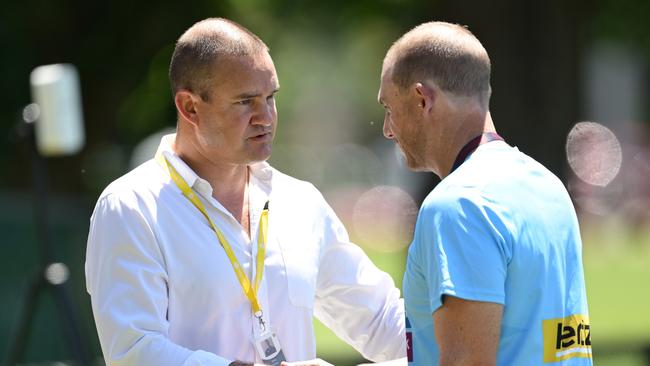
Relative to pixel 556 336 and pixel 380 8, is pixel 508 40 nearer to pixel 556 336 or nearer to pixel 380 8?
pixel 556 336

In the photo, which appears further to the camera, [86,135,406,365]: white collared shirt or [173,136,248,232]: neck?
[173,136,248,232]: neck

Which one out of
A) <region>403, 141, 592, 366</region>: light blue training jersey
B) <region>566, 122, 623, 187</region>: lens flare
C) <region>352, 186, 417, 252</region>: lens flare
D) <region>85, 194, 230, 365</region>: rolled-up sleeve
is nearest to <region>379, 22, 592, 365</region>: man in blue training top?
<region>403, 141, 592, 366</region>: light blue training jersey

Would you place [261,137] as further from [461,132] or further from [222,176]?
[461,132]

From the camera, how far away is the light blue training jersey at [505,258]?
302 cm

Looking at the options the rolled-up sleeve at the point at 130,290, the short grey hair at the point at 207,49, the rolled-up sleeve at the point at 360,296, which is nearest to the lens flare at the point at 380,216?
the rolled-up sleeve at the point at 360,296

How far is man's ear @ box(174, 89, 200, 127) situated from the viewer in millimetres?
3879

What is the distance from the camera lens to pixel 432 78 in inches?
129

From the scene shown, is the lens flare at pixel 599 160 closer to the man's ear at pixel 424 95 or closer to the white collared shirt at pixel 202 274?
the white collared shirt at pixel 202 274

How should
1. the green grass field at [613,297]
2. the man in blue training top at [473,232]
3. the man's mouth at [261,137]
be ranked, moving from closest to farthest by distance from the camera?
the man in blue training top at [473,232]
the man's mouth at [261,137]
the green grass field at [613,297]

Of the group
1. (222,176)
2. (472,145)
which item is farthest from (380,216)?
(472,145)

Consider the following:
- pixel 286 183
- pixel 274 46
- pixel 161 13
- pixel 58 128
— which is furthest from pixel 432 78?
pixel 274 46

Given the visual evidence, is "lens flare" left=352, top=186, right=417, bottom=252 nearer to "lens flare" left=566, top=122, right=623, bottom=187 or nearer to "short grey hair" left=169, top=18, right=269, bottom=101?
"lens flare" left=566, top=122, right=623, bottom=187

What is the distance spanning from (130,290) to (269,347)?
0.51 m

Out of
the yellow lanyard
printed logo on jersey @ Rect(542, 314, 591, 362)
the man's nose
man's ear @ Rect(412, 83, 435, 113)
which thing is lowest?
printed logo on jersey @ Rect(542, 314, 591, 362)
